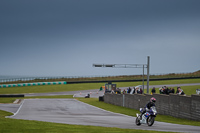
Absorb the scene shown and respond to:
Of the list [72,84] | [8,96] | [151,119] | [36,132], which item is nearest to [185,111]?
[151,119]

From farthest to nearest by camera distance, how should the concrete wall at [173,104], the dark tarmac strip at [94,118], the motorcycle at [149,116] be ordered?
1. the concrete wall at [173,104]
2. the motorcycle at [149,116]
3. the dark tarmac strip at [94,118]

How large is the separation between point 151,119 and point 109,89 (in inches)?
1346

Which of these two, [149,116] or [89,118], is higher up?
[149,116]

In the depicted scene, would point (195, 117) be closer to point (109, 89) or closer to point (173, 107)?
point (173, 107)

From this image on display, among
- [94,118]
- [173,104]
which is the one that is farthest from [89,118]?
[173,104]

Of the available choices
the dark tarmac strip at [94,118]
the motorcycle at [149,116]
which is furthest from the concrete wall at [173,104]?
the motorcycle at [149,116]

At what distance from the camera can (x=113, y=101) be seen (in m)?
39.7

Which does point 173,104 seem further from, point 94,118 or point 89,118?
point 89,118

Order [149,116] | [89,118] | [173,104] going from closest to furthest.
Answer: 1. [149,116]
2. [89,118]
3. [173,104]

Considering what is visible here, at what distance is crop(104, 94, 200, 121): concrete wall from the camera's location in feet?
68.4

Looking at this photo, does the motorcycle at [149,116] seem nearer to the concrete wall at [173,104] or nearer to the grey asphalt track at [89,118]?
the grey asphalt track at [89,118]

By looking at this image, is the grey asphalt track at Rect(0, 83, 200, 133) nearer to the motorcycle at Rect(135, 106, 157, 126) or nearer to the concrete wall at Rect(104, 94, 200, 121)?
the motorcycle at Rect(135, 106, 157, 126)

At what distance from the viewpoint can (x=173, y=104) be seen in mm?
24219

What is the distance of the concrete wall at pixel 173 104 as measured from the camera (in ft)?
68.4
